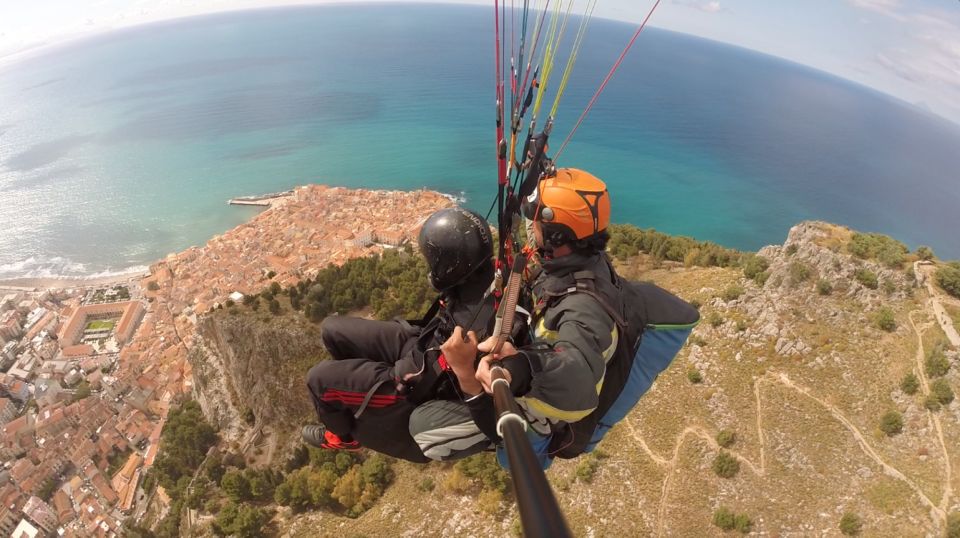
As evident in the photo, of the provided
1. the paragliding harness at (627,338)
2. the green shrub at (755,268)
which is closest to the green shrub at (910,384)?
the green shrub at (755,268)

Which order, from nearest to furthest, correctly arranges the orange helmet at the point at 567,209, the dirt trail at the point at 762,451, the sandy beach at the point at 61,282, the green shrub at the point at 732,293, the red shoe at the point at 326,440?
the orange helmet at the point at 567,209 < the red shoe at the point at 326,440 < the dirt trail at the point at 762,451 < the green shrub at the point at 732,293 < the sandy beach at the point at 61,282

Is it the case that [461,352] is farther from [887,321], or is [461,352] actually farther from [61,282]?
[61,282]

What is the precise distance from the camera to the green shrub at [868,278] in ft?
33.5

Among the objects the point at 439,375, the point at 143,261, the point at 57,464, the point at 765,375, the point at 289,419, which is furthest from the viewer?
the point at 143,261

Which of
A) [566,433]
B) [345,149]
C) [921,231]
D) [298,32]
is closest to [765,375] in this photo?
[566,433]

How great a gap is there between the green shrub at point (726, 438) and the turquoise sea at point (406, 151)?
32.2m

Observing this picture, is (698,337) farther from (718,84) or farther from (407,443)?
(718,84)

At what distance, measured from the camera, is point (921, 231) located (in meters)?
44.9

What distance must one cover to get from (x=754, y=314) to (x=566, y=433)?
1055 centimetres

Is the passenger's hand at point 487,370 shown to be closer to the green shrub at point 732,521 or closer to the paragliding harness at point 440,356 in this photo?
the paragliding harness at point 440,356

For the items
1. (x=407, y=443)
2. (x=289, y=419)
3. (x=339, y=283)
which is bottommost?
(x=289, y=419)

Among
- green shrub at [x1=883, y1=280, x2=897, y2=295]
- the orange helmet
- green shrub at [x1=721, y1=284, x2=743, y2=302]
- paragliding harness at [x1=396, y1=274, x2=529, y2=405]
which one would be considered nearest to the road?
green shrub at [x1=883, y1=280, x2=897, y2=295]

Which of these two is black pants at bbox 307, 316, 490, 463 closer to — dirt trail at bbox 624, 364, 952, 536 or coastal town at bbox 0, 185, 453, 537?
dirt trail at bbox 624, 364, 952, 536

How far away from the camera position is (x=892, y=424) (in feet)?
26.5
